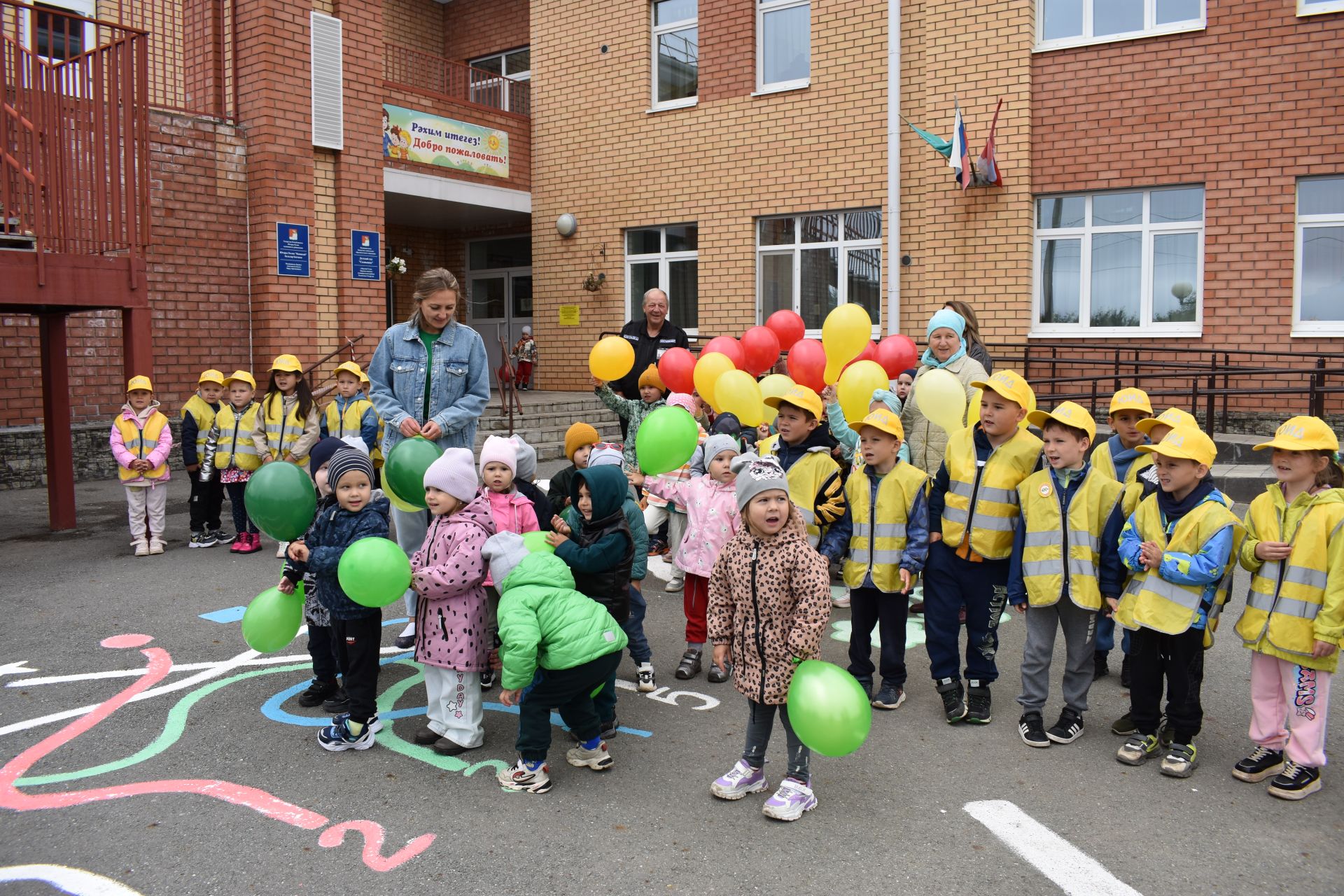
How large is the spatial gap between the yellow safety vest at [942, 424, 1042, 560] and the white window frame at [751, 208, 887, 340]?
347 inches

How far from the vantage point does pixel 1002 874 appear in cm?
308

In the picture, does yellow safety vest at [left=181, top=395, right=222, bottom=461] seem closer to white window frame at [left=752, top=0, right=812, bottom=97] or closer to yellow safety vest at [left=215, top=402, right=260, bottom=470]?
yellow safety vest at [left=215, top=402, right=260, bottom=470]

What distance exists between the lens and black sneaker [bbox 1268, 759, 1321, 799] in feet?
11.9

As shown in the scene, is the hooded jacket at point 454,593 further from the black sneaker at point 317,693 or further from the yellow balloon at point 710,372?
the yellow balloon at point 710,372

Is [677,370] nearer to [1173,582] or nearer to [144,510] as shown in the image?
[1173,582]

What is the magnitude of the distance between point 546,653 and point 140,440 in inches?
222

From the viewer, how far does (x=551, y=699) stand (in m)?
3.65

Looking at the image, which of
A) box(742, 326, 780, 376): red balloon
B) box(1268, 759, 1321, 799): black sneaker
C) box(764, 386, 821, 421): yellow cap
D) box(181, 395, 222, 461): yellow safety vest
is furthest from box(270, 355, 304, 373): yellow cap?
box(1268, 759, 1321, 799): black sneaker

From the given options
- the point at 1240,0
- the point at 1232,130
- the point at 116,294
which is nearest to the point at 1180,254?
the point at 1232,130

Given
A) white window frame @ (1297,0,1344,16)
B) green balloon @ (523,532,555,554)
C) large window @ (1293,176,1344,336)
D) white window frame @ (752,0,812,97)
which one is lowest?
green balloon @ (523,532,555,554)

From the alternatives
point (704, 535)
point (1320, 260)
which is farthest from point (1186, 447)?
point (1320, 260)

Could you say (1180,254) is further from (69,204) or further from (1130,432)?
(69,204)

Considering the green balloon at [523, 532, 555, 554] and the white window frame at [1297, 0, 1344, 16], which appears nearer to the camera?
the green balloon at [523, 532, 555, 554]

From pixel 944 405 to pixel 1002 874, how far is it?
2.52 m
